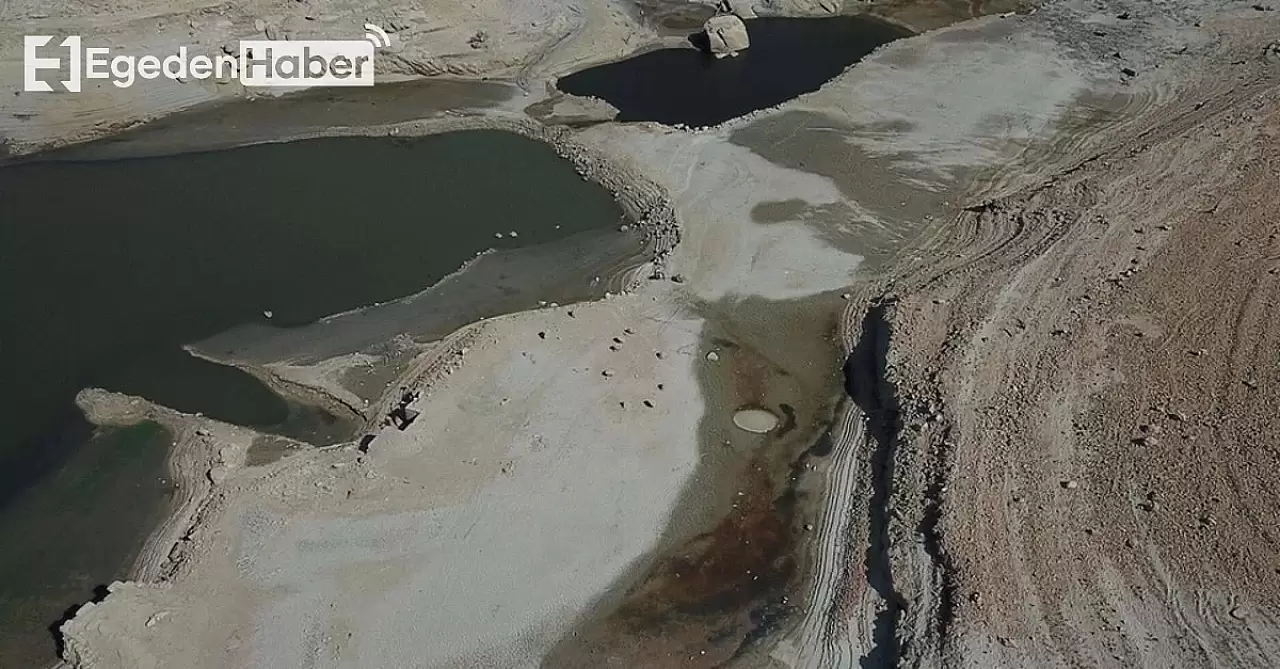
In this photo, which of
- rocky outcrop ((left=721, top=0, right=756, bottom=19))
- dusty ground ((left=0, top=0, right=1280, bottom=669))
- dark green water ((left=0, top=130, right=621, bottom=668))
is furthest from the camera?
rocky outcrop ((left=721, top=0, right=756, bottom=19))

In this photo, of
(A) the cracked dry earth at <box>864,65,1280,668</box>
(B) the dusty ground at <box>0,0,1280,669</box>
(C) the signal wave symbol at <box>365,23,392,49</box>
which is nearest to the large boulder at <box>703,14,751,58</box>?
(B) the dusty ground at <box>0,0,1280,669</box>

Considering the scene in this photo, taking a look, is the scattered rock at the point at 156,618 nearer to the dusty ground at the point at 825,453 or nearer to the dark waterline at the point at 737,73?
the dusty ground at the point at 825,453

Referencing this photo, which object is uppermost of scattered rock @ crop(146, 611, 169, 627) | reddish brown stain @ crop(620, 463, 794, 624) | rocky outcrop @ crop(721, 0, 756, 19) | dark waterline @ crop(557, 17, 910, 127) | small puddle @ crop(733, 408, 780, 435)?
rocky outcrop @ crop(721, 0, 756, 19)

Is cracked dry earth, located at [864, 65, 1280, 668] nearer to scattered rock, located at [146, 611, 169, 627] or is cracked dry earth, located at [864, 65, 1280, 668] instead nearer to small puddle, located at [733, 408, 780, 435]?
small puddle, located at [733, 408, 780, 435]

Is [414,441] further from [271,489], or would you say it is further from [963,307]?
[963,307]

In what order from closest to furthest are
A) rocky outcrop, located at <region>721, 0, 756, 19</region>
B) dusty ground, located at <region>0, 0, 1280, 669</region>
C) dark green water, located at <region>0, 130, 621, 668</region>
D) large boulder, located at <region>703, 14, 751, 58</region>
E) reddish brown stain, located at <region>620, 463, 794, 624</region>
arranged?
1. dusty ground, located at <region>0, 0, 1280, 669</region>
2. reddish brown stain, located at <region>620, 463, 794, 624</region>
3. dark green water, located at <region>0, 130, 621, 668</region>
4. large boulder, located at <region>703, 14, 751, 58</region>
5. rocky outcrop, located at <region>721, 0, 756, 19</region>

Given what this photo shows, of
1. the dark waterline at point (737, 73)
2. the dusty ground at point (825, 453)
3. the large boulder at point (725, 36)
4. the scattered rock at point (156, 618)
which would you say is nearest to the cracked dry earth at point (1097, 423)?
the dusty ground at point (825, 453)

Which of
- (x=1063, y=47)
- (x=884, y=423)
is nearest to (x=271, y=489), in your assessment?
(x=884, y=423)
